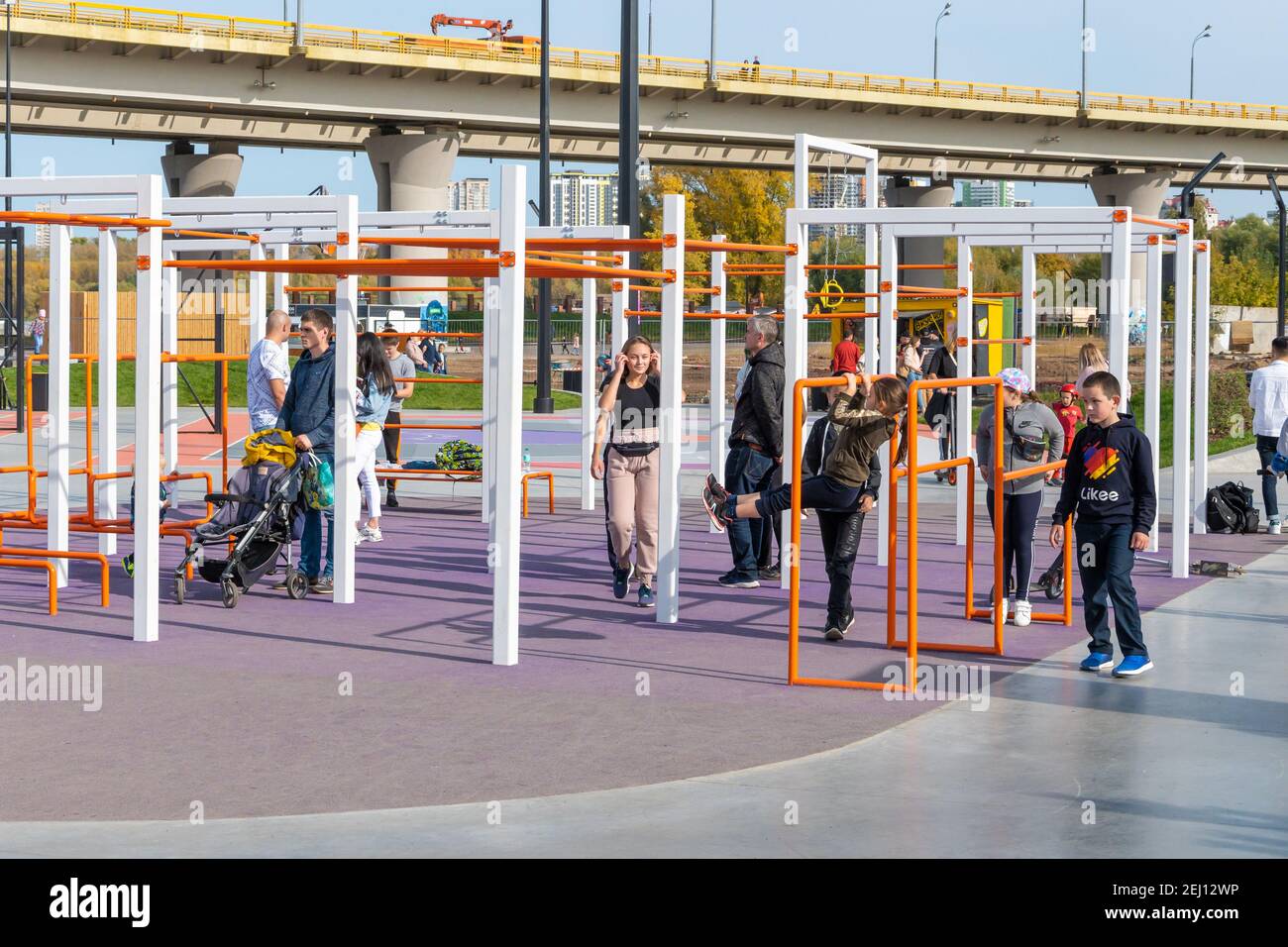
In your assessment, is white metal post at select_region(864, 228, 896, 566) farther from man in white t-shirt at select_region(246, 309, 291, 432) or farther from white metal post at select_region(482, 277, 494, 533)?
man in white t-shirt at select_region(246, 309, 291, 432)

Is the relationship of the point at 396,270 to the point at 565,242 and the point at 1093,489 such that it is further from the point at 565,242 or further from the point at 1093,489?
the point at 1093,489

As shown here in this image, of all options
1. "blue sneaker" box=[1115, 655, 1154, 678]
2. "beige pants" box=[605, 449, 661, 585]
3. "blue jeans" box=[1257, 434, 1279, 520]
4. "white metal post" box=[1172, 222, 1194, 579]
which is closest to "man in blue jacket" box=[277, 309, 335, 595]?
"beige pants" box=[605, 449, 661, 585]

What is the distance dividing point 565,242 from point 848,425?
101 inches

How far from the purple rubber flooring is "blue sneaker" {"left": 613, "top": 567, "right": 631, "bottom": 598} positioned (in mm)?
115

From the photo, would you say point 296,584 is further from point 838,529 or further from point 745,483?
point 838,529

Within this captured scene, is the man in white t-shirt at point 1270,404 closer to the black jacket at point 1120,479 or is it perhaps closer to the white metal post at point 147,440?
the black jacket at point 1120,479

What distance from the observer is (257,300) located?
16469 mm

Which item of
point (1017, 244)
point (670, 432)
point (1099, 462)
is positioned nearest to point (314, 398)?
point (670, 432)

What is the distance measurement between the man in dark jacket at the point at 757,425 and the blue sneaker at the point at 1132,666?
3.63 m

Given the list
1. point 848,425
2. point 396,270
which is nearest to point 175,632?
point 396,270

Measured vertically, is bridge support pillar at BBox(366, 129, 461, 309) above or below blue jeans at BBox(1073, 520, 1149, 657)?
above

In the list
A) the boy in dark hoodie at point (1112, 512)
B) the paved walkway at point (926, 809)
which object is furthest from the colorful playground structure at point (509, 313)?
the paved walkway at point (926, 809)

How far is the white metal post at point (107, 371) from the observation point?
11578mm

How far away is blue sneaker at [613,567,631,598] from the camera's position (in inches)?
448
